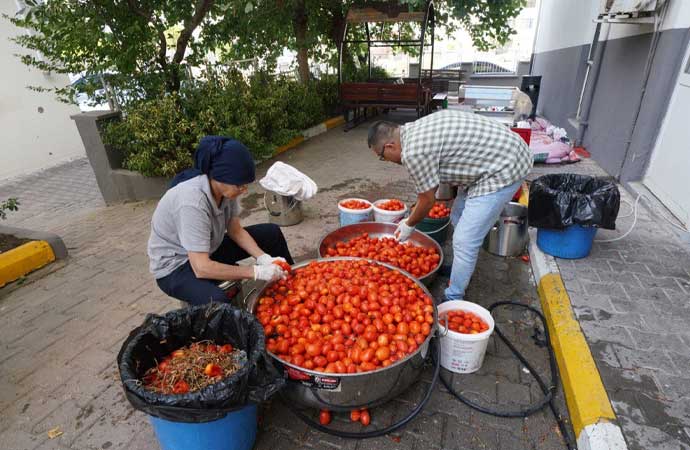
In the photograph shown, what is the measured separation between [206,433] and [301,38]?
9.98 metres

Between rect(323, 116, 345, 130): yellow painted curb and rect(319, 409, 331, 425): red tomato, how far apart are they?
9.16 m

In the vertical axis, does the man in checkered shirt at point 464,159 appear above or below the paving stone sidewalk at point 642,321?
above

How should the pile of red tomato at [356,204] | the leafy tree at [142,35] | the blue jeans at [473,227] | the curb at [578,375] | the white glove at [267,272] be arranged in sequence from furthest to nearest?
the leafy tree at [142,35] → the pile of red tomato at [356,204] → the blue jeans at [473,227] → the white glove at [267,272] → the curb at [578,375]

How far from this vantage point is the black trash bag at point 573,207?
3385mm

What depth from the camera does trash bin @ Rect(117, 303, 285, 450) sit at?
1.70 meters

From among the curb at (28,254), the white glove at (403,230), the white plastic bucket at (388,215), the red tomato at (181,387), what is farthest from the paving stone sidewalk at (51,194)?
the white glove at (403,230)

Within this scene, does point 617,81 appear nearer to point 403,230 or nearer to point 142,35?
point 403,230

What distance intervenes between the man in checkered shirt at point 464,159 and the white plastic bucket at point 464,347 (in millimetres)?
576

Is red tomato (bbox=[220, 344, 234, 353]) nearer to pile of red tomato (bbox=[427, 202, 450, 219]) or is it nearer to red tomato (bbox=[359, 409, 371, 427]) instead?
red tomato (bbox=[359, 409, 371, 427])

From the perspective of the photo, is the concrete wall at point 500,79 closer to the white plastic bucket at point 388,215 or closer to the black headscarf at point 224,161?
the white plastic bucket at point 388,215

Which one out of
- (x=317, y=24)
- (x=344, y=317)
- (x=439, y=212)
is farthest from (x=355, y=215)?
(x=317, y=24)

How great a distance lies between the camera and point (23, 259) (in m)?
4.08

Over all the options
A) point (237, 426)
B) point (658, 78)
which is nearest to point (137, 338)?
point (237, 426)

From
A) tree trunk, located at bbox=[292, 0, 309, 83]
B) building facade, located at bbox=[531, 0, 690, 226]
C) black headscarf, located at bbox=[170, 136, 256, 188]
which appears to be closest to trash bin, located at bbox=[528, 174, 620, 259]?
building facade, located at bbox=[531, 0, 690, 226]
